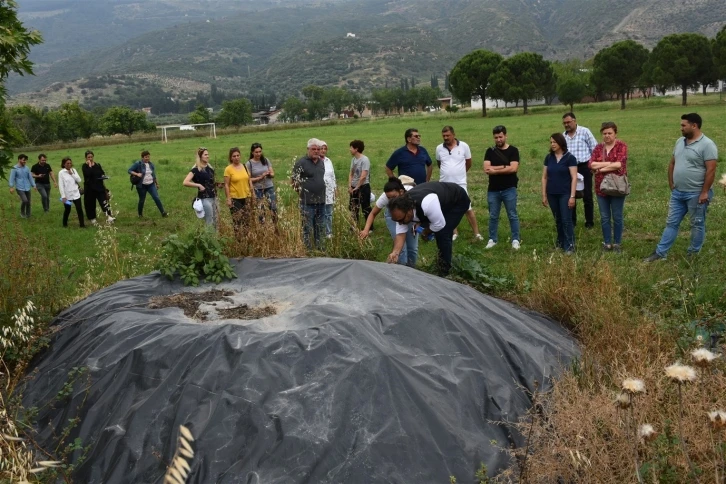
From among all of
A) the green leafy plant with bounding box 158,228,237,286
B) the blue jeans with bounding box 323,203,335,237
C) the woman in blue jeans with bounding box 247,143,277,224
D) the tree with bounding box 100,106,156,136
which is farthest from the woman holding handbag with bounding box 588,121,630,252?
the tree with bounding box 100,106,156,136

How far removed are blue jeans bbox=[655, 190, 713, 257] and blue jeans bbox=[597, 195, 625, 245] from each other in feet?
2.66

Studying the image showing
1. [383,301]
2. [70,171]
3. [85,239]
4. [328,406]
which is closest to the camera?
[328,406]

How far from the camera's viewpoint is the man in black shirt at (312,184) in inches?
376

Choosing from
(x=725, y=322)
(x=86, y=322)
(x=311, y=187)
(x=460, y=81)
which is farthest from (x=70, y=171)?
(x=460, y=81)

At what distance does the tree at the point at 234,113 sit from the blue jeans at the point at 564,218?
94242 millimetres

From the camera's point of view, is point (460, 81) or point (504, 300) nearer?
point (504, 300)

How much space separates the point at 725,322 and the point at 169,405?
4.53 metres

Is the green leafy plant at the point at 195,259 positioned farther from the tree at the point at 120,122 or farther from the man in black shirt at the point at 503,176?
the tree at the point at 120,122

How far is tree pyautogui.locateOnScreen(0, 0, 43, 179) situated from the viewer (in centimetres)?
699

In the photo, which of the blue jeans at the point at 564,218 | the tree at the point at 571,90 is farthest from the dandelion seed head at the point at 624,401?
the tree at the point at 571,90

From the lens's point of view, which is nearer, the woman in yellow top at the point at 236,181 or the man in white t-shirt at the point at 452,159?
the man in white t-shirt at the point at 452,159

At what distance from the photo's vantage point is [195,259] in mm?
6441

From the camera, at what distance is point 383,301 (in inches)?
207

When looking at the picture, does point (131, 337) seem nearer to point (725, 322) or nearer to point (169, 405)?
point (169, 405)
